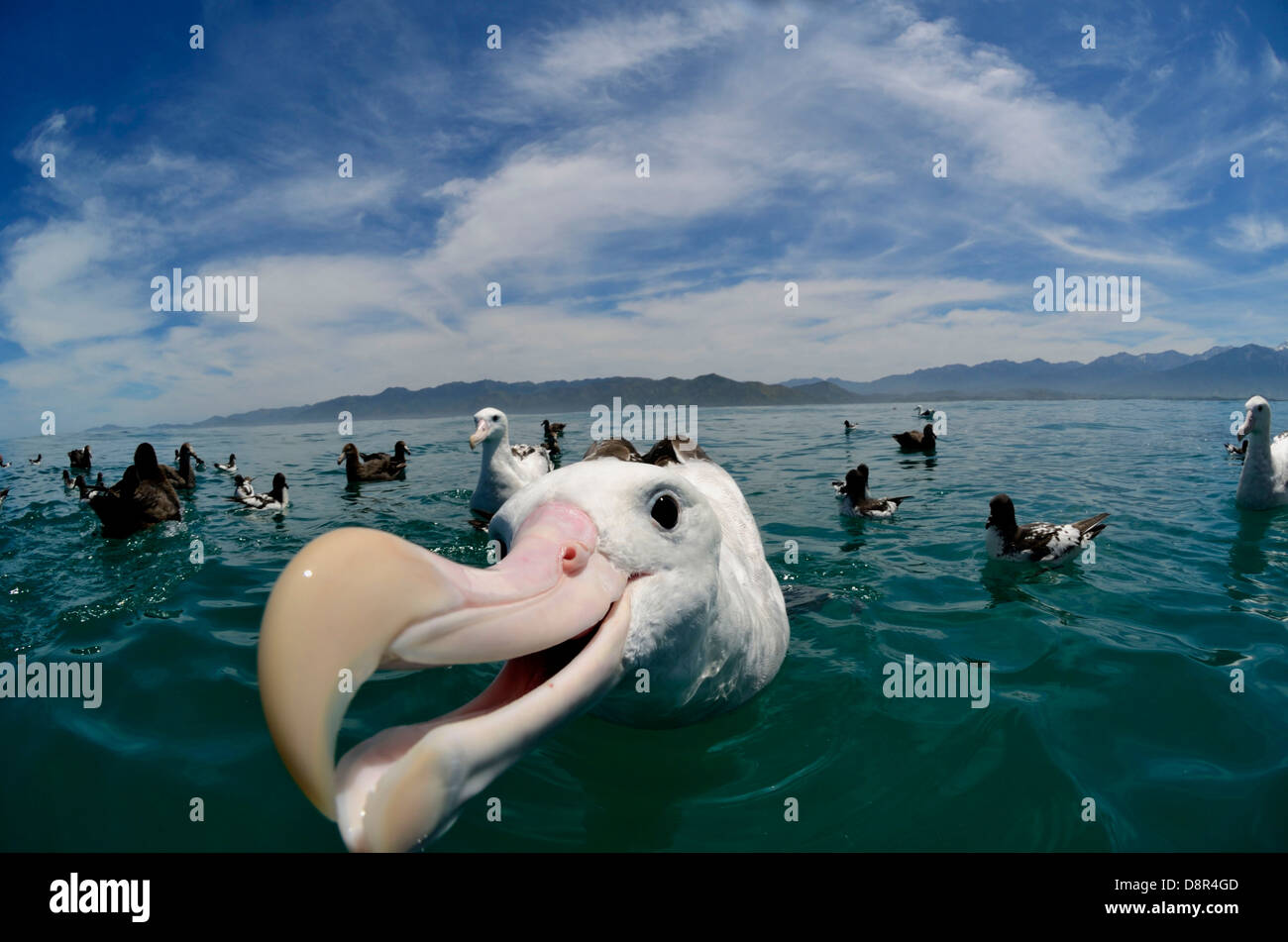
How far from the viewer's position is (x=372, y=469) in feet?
56.9

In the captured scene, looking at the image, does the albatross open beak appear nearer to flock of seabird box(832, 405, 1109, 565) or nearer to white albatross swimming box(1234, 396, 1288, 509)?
flock of seabird box(832, 405, 1109, 565)

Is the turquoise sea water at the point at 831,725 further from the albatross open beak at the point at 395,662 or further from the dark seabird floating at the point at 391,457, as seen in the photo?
the dark seabird floating at the point at 391,457

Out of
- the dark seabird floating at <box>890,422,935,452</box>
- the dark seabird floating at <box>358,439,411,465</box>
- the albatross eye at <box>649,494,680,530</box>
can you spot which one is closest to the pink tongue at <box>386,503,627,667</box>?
the albatross eye at <box>649,494,680,530</box>

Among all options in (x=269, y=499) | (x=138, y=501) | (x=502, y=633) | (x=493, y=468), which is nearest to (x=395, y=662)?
(x=502, y=633)

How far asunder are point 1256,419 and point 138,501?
18707 millimetres

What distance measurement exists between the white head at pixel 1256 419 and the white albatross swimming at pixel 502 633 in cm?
1176

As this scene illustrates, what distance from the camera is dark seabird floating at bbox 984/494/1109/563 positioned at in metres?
7.86

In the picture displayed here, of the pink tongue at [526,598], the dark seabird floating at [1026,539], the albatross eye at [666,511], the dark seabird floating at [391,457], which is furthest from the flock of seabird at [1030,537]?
the dark seabird floating at [391,457]

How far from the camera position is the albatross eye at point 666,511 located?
2885mm

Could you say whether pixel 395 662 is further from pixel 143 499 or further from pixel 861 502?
pixel 143 499

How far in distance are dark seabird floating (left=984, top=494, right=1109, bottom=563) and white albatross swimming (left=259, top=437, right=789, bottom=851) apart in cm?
622

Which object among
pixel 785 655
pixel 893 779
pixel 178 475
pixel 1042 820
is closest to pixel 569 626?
pixel 893 779

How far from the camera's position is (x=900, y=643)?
5.43 m
